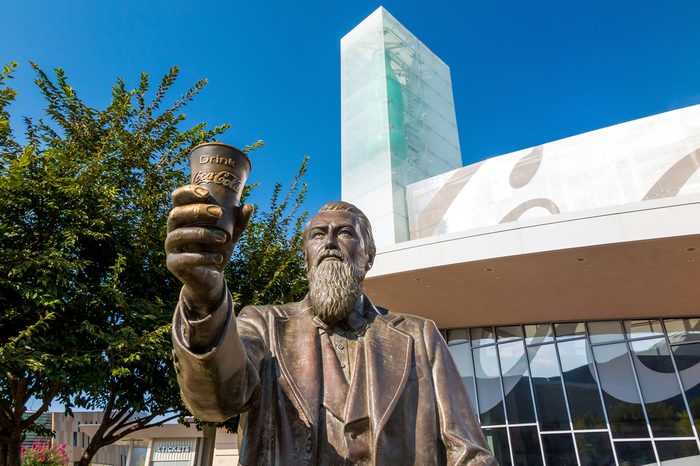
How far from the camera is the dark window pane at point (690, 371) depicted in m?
15.5

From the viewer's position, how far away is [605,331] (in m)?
17.3

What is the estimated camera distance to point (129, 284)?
727cm

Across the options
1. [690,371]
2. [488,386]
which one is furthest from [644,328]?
[488,386]

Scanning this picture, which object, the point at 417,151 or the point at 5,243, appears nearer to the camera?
the point at 5,243

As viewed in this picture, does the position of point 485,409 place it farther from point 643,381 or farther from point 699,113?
point 699,113

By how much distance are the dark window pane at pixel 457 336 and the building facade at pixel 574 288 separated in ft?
0.15

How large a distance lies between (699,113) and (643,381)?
9044mm

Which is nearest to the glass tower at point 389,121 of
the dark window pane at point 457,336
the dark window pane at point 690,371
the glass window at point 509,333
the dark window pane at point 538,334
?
the dark window pane at point 457,336

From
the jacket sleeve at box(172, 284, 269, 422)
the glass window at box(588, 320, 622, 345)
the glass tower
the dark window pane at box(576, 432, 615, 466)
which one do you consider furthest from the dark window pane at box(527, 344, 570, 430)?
the jacket sleeve at box(172, 284, 269, 422)

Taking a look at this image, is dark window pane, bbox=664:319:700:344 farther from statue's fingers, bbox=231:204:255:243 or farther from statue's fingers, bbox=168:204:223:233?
statue's fingers, bbox=168:204:223:233

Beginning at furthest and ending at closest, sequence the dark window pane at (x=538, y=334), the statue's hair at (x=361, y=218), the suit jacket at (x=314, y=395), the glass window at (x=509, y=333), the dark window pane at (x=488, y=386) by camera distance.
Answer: the glass window at (x=509, y=333), the dark window pane at (x=488, y=386), the dark window pane at (x=538, y=334), the statue's hair at (x=361, y=218), the suit jacket at (x=314, y=395)

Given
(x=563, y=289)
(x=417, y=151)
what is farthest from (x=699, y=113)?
(x=417, y=151)

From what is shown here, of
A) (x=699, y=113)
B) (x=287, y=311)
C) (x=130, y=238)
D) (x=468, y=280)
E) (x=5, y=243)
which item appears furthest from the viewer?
(x=699, y=113)

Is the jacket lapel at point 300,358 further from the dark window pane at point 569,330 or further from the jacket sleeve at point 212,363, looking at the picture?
the dark window pane at point 569,330
